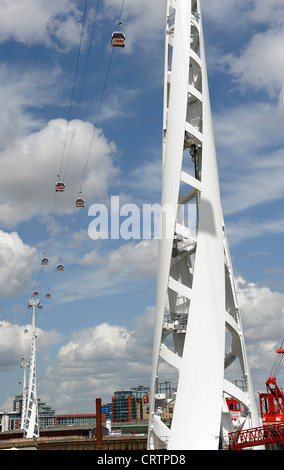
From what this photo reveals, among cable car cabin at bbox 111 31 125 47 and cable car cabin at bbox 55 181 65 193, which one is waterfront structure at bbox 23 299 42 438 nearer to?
cable car cabin at bbox 55 181 65 193

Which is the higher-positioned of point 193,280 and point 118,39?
point 118,39

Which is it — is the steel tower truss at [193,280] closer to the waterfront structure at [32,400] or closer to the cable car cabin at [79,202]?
the cable car cabin at [79,202]

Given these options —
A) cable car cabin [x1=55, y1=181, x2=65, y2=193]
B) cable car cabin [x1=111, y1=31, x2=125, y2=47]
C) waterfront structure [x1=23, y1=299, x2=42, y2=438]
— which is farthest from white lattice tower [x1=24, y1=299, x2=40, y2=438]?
cable car cabin [x1=111, y1=31, x2=125, y2=47]

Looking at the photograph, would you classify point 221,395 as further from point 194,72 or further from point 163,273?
point 194,72

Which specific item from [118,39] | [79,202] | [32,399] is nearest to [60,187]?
[79,202]

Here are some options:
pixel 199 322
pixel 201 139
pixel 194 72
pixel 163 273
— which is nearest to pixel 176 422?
pixel 199 322

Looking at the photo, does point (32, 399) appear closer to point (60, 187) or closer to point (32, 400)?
point (32, 400)

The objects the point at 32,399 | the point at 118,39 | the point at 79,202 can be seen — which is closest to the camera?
the point at 118,39
